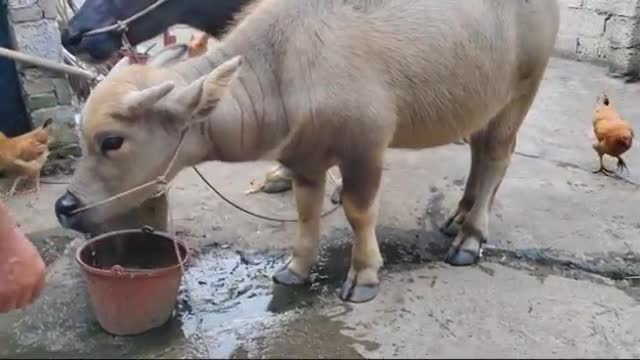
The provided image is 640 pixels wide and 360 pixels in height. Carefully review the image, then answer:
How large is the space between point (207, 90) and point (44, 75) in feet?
8.57

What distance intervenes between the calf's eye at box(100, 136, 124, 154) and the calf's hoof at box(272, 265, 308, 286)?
114 centimetres

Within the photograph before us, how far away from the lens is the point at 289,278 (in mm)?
4027

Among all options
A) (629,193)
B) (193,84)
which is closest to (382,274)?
(193,84)

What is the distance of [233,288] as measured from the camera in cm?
403

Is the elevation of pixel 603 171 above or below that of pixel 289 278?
below

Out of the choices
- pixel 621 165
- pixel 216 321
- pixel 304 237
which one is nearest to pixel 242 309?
pixel 216 321

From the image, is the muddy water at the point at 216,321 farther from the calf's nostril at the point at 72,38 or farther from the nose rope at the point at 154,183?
the calf's nostril at the point at 72,38

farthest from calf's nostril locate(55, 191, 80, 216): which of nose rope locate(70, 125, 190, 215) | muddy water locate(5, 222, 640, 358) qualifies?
muddy water locate(5, 222, 640, 358)

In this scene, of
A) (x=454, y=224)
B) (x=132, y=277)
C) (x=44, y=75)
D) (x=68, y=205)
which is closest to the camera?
(x=68, y=205)

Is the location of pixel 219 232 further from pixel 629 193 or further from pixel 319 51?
pixel 629 193

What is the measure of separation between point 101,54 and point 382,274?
166 cm

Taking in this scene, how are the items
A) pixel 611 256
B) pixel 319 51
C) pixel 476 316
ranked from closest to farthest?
pixel 319 51 < pixel 476 316 < pixel 611 256

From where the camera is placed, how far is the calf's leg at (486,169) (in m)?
4.26

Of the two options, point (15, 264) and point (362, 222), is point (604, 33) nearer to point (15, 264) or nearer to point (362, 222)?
point (362, 222)
